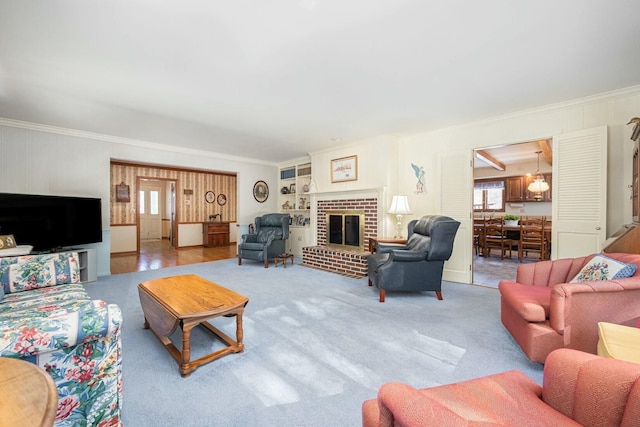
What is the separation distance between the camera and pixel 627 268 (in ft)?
5.70

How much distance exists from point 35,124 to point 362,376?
5.28 metres

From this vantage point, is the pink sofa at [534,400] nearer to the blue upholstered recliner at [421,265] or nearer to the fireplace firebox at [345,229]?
the blue upholstered recliner at [421,265]

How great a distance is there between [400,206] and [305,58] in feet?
8.75

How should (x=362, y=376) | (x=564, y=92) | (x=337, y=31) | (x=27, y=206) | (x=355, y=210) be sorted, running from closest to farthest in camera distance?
(x=362, y=376) < (x=337, y=31) < (x=564, y=92) < (x=27, y=206) < (x=355, y=210)

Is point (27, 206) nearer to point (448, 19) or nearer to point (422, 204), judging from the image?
point (448, 19)

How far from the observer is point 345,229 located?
17.1 feet

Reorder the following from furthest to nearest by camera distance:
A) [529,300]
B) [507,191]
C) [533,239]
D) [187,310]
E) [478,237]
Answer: [507,191], [478,237], [533,239], [529,300], [187,310]

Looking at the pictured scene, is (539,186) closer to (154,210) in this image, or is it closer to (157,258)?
(157,258)

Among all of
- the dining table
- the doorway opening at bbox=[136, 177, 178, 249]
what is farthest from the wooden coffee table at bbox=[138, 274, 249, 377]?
the doorway opening at bbox=[136, 177, 178, 249]

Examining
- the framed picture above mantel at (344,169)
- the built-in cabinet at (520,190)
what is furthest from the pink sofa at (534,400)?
the built-in cabinet at (520,190)

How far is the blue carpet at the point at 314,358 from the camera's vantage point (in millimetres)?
1438

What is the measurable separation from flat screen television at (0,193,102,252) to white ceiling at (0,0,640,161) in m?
1.11

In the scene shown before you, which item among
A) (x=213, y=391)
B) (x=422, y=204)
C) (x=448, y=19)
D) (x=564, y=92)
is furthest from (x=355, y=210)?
(x=213, y=391)

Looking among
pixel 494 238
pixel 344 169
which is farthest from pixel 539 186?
pixel 344 169
